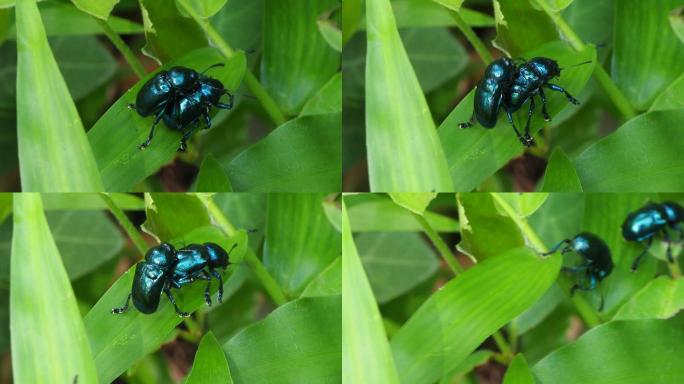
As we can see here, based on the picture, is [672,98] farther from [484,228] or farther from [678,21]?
[484,228]

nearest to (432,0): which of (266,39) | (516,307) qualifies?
(266,39)

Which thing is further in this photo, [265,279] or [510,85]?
[265,279]

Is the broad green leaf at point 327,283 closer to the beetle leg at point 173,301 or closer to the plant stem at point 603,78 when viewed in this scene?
the beetle leg at point 173,301

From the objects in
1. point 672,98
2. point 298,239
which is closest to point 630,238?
point 672,98

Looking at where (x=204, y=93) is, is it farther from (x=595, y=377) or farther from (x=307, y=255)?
(x=595, y=377)

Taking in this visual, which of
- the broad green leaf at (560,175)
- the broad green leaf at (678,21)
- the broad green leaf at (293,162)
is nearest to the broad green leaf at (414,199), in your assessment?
the broad green leaf at (293,162)

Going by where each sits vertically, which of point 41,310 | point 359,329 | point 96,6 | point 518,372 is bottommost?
point 518,372
